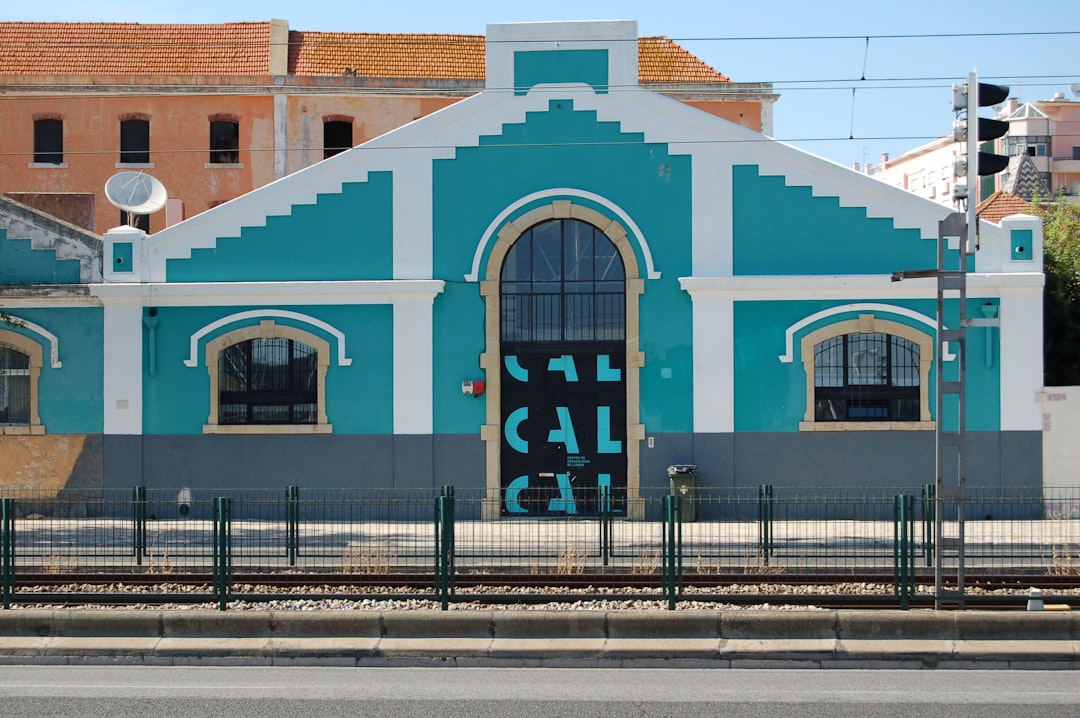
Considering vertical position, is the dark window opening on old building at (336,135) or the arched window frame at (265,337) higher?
the dark window opening on old building at (336,135)

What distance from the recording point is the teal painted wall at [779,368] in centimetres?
2255

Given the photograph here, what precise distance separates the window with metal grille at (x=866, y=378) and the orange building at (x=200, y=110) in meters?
15.9

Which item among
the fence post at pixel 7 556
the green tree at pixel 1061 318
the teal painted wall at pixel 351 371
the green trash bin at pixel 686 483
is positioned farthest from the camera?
the green tree at pixel 1061 318

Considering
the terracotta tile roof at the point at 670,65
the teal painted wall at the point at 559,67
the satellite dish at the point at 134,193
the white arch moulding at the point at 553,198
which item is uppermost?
the terracotta tile roof at the point at 670,65

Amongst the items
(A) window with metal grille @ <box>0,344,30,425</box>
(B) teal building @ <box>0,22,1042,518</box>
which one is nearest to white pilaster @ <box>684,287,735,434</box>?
(B) teal building @ <box>0,22,1042,518</box>

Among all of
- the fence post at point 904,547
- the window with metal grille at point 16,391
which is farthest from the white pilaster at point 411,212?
the fence post at point 904,547

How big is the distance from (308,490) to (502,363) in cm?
415

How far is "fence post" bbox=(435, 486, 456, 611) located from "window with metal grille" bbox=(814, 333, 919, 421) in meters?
10.7

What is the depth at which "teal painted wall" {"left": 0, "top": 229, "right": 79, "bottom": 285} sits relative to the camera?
77.3 feet

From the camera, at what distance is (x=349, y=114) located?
36719 mm

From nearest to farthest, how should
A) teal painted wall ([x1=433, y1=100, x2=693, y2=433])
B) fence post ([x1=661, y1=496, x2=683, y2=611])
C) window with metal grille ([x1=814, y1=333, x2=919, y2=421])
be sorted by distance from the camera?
fence post ([x1=661, y1=496, x2=683, y2=611])
window with metal grille ([x1=814, y1=333, x2=919, y2=421])
teal painted wall ([x1=433, y1=100, x2=693, y2=433])

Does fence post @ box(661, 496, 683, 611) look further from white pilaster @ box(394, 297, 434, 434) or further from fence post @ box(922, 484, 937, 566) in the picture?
white pilaster @ box(394, 297, 434, 434)

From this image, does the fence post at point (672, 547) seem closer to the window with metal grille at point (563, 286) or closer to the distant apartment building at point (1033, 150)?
the window with metal grille at point (563, 286)

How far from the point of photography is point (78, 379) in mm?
23484
